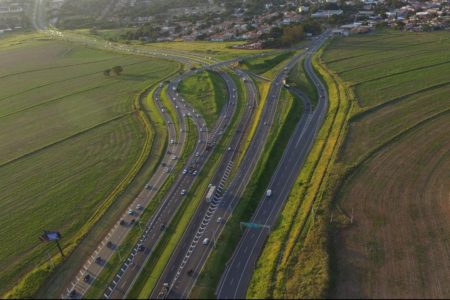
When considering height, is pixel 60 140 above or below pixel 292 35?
below

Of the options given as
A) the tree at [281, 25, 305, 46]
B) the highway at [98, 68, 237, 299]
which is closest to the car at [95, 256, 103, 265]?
the highway at [98, 68, 237, 299]

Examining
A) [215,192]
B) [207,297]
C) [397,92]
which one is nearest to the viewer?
[207,297]

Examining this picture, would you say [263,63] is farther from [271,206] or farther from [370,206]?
[370,206]

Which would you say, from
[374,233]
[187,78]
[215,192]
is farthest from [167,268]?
[187,78]

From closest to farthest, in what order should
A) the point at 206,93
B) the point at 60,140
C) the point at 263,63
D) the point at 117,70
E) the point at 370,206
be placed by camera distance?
the point at 370,206 < the point at 60,140 < the point at 206,93 < the point at 263,63 < the point at 117,70

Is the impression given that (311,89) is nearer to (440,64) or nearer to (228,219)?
(440,64)

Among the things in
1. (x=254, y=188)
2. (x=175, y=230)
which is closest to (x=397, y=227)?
(x=254, y=188)

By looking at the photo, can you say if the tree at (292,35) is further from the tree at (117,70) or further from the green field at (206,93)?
the tree at (117,70)
